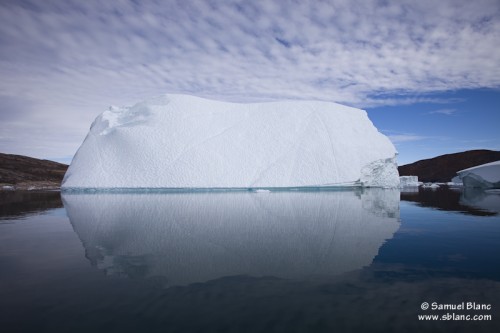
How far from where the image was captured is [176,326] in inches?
143

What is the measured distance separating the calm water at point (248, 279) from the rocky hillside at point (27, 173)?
201 ft

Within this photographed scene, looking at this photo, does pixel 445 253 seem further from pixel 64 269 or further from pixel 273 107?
pixel 273 107

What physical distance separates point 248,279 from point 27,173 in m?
87.5

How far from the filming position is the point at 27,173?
247ft

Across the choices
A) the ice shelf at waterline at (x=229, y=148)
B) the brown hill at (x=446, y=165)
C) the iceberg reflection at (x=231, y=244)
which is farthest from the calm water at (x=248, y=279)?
the brown hill at (x=446, y=165)

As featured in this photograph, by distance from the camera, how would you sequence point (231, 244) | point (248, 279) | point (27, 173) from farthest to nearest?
point (27, 173) → point (231, 244) → point (248, 279)

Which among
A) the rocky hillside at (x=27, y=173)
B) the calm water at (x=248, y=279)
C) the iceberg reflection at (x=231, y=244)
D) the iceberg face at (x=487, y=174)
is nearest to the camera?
the calm water at (x=248, y=279)

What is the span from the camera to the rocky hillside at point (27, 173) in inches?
2452

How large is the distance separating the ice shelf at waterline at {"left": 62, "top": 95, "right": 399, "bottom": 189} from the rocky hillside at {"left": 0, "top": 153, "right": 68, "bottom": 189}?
3704 centimetres

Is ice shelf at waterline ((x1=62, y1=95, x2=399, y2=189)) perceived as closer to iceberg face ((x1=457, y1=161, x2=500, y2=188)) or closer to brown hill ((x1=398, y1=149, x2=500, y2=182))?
iceberg face ((x1=457, y1=161, x2=500, y2=188))

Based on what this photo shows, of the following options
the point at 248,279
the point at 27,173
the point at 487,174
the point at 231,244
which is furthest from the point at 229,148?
the point at 27,173

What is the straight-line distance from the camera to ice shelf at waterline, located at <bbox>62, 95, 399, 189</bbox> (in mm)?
28812

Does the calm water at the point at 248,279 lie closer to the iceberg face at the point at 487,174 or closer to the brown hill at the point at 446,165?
the iceberg face at the point at 487,174

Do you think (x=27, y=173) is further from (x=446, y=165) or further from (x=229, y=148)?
(x=446, y=165)
